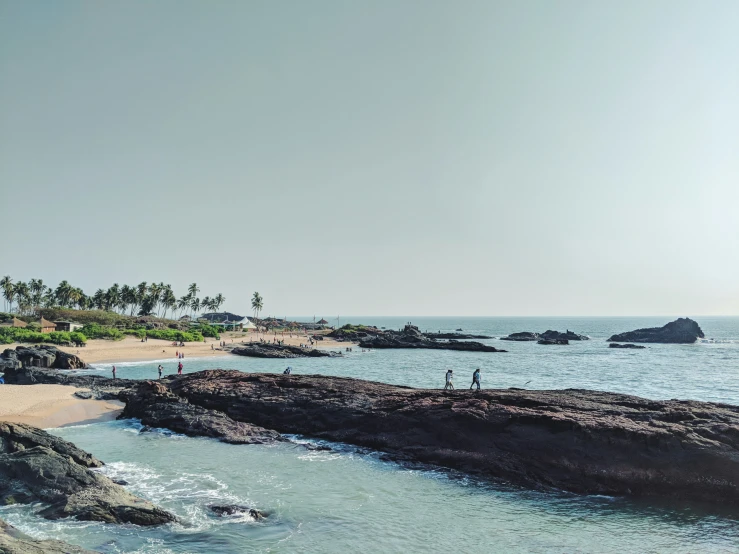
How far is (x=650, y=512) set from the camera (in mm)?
15688

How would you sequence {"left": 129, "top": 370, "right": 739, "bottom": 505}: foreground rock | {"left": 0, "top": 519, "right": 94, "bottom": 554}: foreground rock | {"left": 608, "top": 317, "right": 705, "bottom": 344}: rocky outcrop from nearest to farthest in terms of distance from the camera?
{"left": 0, "top": 519, "right": 94, "bottom": 554}: foreground rock
{"left": 129, "top": 370, "right": 739, "bottom": 505}: foreground rock
{"left": 608, "top": 317, "right": 705, "bottom": 344}: rocky outcrop

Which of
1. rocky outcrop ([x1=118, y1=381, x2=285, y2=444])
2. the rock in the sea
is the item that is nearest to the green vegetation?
rocky outcrop ([x1=118, y1=381, x2=285, y2=444])

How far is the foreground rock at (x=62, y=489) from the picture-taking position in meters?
13.8

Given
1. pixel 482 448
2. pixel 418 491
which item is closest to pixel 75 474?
pixel 418 491

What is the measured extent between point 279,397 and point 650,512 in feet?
63.0

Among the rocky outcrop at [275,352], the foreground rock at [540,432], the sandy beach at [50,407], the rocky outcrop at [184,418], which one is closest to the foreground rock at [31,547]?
the rocky outcrop at [184,418]

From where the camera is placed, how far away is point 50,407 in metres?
30.1

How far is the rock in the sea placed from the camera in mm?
14820

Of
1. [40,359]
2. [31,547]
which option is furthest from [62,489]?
[40,359]

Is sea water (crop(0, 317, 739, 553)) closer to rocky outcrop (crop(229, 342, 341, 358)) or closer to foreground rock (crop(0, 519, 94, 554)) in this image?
foreground rock (crop(0, 519, 94, 554))

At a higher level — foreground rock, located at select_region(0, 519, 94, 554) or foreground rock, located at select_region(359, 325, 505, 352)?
foreground rock, located at select_region(0, 519, 94, 554)

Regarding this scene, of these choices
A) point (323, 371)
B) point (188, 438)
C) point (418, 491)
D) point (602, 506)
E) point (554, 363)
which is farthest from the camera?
point (554, 363)

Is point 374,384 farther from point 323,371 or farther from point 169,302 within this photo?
point 169,302

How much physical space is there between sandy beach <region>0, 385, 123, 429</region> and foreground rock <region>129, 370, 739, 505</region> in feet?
28.8
